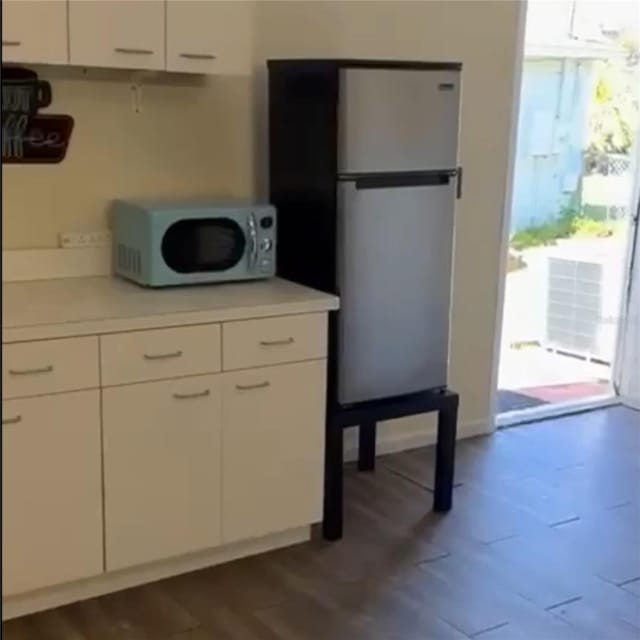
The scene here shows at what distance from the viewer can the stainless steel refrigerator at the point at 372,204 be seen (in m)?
2.94

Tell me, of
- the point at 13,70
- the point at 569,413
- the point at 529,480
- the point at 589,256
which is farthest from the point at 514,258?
the point at 13,70

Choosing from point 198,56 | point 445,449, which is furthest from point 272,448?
point 198,56

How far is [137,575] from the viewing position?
2783 millimetres

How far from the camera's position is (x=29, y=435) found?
2430 mm

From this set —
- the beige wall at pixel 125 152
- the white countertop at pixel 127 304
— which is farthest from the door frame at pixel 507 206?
the white countertop at pixel 127 304

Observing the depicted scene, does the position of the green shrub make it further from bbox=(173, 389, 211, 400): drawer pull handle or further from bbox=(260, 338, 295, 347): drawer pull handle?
bbox=(173, 389, 211, 400): drawer pull handle

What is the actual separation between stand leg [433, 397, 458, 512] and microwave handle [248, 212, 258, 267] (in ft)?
2.97

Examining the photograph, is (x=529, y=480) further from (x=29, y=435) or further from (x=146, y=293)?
(x=29, y=435)

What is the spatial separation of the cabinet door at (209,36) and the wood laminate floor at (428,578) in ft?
5.28

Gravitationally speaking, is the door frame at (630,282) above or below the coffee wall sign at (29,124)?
below

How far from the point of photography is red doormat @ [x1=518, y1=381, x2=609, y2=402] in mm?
4836

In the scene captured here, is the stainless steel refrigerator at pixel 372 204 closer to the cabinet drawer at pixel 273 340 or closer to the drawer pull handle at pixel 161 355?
the cabinet drawer at pixel 273 340

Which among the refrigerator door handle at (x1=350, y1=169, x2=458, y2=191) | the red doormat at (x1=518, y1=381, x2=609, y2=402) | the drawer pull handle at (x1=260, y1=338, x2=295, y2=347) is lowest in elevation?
the red doormat at (x1=518, y1=381, x2=609, y2=402)

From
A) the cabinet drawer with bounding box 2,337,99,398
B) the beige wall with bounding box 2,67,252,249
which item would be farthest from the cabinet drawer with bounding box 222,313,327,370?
the beige wall with bounding box 2,67,252,249
